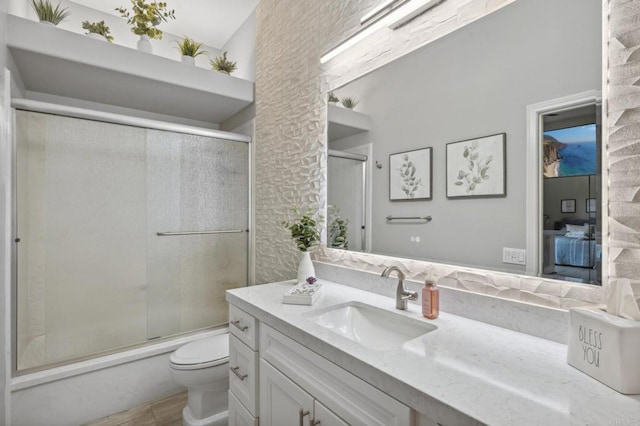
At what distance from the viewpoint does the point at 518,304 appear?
94cm

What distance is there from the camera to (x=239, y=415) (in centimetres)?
134

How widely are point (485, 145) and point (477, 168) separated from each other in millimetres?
82

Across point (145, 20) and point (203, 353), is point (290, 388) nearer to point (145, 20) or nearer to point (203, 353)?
point (203, 353)

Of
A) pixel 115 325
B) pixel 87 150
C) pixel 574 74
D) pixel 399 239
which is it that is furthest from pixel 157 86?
pixel 574 74

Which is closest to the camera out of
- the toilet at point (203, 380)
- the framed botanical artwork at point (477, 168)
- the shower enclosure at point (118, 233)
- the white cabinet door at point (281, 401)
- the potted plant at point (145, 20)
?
the white cabinet door at point (281, 401)

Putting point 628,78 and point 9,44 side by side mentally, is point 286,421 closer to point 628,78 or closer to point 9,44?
point 628,78

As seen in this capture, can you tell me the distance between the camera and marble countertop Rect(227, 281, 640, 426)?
0.55m

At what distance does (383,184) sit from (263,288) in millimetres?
779

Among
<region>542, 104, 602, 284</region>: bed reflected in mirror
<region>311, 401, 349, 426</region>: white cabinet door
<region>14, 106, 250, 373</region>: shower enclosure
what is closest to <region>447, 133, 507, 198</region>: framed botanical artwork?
<region>542, 104, 602, 284</region>: bed reflected in mirror

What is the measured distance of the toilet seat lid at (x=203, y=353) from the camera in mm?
1669

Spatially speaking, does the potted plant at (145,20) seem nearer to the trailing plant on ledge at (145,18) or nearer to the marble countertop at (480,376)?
the trailing plant on ledge at (145,18)

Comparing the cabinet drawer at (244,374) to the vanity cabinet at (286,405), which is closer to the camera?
the vanity cabinet at (286,405)

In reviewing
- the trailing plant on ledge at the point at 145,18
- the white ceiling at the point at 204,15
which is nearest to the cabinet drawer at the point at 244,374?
the trailing plant on ledge at the point at 145,18

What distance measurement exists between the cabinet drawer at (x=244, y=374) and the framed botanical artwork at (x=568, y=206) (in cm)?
118
